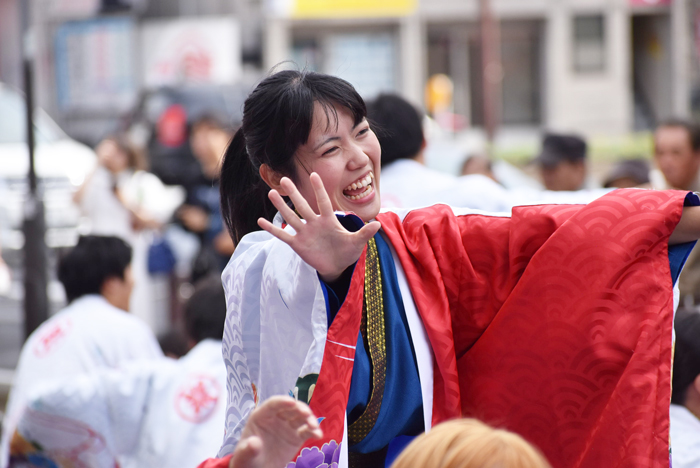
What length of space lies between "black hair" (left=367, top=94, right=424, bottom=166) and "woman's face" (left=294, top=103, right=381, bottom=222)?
165 cm

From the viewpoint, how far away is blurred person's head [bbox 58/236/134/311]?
3457 millimetres

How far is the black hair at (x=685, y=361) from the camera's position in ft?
7.92

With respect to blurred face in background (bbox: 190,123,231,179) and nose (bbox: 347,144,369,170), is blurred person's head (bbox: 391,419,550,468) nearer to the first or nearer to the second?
nose (bbox: 347,144,369,170)

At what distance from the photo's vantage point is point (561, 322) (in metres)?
1.78

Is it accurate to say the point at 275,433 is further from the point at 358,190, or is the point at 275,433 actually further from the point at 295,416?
the point at 358,190

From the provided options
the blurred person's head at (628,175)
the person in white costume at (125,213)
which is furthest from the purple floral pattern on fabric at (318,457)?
the person in white costume at (125,213)

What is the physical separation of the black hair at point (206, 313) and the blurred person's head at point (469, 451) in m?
1.93

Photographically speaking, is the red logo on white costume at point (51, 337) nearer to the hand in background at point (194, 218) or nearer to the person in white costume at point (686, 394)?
the person in white costume at point (686, 394)

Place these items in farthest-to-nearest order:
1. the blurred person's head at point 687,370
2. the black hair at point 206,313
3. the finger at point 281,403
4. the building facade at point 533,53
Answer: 1. the building facade at point 533,53
2. the black hair at point 206,313
3. the blurred person's head at point 687,370
4. the finger at point 281,403

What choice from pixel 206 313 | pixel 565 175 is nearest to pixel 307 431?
pixel 206 313

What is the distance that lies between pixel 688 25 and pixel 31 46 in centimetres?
1612

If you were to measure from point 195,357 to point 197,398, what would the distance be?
0.17 metres

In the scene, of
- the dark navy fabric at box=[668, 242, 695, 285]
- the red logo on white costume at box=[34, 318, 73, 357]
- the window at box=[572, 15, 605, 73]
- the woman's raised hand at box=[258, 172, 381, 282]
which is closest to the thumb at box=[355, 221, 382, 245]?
the woman's raised hand at box=[258, 172, 381, 282]

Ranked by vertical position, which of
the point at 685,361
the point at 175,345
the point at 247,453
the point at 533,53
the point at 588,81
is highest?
the point at 533,53
